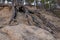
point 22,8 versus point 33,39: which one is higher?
point 22,8

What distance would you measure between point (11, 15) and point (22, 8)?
77 cm

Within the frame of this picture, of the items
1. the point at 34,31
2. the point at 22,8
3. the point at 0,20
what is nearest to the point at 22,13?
the point at 22,8

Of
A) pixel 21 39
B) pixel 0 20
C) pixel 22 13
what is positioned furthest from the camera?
pixel 22 13

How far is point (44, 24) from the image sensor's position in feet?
25.8

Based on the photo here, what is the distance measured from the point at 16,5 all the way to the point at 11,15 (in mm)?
633

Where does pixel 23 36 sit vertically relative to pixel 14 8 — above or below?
below

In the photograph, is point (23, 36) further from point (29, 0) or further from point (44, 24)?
point (29, 0)

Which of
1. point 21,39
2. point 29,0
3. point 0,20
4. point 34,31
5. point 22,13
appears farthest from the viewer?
point 29,0

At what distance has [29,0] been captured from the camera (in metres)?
13.6

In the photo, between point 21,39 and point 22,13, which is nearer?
point 21,39

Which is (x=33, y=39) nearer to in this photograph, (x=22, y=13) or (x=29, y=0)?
(x=22, y=13)

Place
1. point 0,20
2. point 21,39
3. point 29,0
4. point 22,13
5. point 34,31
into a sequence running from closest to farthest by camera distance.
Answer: point 21,39 → point 34,31 → point 0,20 → point 22,13 → point 29,0

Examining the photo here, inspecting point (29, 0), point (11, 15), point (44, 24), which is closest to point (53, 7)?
point (29, 0)

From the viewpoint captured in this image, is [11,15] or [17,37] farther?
[11,15]
